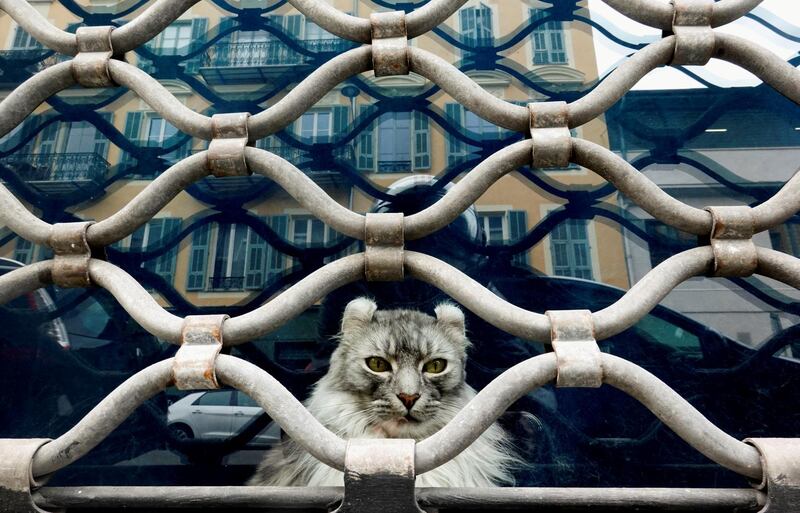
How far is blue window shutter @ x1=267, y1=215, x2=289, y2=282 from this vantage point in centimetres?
323

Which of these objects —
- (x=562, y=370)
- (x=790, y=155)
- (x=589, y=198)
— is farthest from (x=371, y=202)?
(x=790, y=155)

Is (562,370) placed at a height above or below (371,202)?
below

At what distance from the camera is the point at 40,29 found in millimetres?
3504

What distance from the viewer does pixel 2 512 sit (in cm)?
239

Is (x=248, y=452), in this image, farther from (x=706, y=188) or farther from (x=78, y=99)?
(x=706, y=188)

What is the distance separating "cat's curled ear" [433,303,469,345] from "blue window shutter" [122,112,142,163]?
7.22 feet

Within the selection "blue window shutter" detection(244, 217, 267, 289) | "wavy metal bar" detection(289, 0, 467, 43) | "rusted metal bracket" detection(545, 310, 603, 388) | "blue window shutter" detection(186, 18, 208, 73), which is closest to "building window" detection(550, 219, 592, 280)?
"rusted metal bracket" detection(545, 310, 603, 388)

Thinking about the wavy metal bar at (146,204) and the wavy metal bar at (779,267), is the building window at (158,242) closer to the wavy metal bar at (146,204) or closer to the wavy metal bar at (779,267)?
the wavy metal bar at (146,204)

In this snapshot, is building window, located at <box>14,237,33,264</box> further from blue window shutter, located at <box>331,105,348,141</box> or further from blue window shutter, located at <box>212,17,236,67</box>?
blue window shutter, located at <box>331,105,348,141</box>

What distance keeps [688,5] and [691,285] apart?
1.57 metres

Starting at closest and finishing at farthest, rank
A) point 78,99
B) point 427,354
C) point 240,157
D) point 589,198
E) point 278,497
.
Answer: point 278,497 → point 427,354 → point 240,157 → point 589,198 → point 78,99

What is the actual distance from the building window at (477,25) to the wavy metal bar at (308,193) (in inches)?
60.9

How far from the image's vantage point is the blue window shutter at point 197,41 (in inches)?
148

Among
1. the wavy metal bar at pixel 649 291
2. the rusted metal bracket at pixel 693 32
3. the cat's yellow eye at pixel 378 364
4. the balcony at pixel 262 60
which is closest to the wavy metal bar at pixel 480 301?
the wavy metal bar at pixel 649 291
